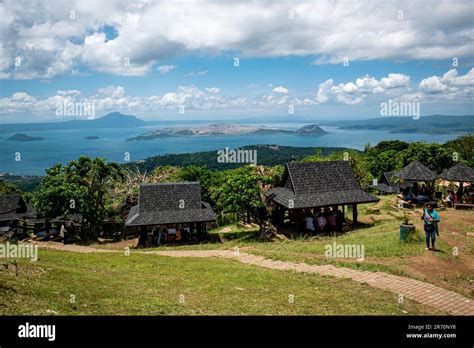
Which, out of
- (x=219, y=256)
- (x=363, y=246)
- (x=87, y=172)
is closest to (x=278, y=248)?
(x=219, y=256)

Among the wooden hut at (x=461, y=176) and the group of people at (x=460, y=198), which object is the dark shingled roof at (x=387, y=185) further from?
the group of people at (x=460, y=198)

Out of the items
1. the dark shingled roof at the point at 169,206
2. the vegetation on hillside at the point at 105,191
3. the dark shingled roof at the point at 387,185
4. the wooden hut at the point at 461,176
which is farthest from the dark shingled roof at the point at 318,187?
the dark shingled roof at the point at 387,185

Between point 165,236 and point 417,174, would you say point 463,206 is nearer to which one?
point 417,174

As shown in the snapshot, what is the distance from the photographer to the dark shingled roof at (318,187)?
23.0 metres

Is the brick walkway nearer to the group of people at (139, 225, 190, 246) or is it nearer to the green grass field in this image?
the green grass field

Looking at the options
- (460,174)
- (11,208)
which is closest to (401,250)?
(460,174)

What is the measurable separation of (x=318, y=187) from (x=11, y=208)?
31.6 m

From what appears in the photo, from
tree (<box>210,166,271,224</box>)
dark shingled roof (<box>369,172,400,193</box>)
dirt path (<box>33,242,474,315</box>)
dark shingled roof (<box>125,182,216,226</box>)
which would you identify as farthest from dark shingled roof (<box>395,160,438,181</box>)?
dark shingled roof (<box>369,172,400,193</box>)

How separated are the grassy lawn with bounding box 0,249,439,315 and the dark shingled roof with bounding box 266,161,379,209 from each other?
32.6 feet

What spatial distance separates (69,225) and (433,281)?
87.8ft

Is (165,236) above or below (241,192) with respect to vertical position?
below

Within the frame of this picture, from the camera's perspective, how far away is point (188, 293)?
34.8 ft

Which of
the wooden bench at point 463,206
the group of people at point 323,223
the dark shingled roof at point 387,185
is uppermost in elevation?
the wooden bench at point 463,206

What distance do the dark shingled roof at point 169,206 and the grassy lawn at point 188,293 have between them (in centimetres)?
937
